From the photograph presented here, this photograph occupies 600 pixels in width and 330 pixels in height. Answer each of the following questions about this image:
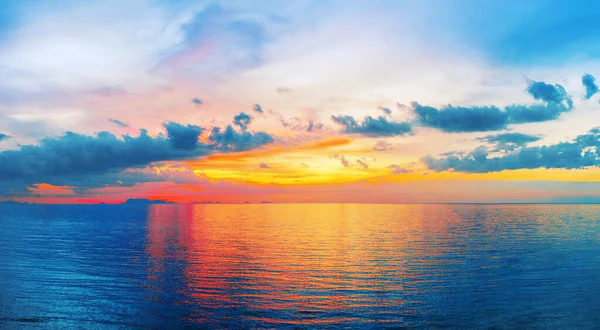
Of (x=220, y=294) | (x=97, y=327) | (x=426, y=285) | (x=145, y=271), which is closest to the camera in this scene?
(x=97, y=327)

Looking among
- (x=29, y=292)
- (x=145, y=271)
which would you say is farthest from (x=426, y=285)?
(x=29, y=292)

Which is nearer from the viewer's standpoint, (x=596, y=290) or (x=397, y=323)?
(x=397, y=323)

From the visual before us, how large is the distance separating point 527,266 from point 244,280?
4155 cm

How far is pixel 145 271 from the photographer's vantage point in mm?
56250

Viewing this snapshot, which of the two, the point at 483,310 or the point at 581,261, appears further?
the point at 581,261

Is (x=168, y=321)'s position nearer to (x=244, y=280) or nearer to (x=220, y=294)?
(x=220, y=294)

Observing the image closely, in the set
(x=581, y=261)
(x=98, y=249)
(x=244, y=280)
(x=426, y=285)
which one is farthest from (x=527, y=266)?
(x=98, y=249)

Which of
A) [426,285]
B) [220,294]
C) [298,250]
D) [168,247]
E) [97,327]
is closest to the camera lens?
[97,327]

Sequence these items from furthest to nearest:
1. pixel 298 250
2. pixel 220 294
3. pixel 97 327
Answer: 1. pixel 298 250
2. pixel 220 294
3. pixel 97 327

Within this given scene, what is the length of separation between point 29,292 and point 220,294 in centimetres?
2179

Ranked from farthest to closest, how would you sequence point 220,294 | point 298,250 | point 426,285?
1. point 298,250
2. point 426,285
3. point 220,294

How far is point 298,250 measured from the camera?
76.6 m

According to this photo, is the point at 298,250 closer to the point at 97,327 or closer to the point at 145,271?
the point at 145,271

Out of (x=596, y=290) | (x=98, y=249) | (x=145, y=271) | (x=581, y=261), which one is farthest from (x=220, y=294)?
(x=581, y=261)
